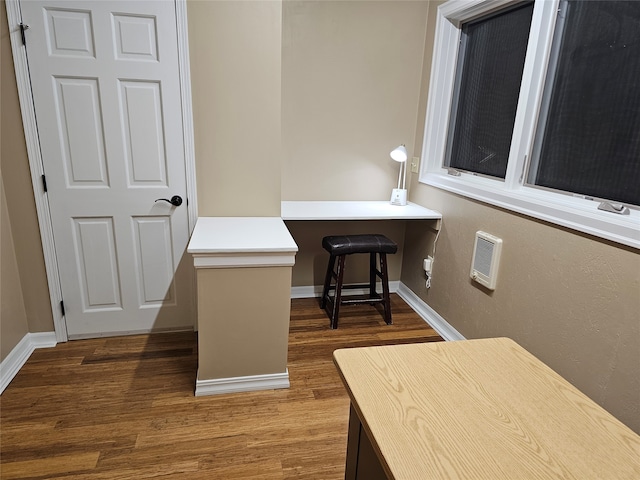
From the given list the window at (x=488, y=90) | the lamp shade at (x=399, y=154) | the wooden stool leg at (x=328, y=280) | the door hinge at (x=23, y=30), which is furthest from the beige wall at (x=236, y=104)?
the window at (x=488, y=90)

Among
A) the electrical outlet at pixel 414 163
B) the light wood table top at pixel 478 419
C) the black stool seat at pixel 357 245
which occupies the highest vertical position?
the electrical outlet at pixel 414 163

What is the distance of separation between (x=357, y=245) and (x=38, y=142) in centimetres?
203

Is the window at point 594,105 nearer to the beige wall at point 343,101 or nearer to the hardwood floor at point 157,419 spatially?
the beige wall at point 343,101

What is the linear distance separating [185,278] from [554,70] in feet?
8.10

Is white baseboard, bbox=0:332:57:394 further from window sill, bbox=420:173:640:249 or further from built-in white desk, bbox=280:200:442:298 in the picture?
window sill, bbox=420:173:640:249

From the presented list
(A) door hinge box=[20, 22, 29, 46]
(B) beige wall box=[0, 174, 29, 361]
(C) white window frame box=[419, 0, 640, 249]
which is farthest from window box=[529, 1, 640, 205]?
(B) beige wall box=[0, 174, 29, 361]

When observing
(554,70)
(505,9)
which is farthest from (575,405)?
(505,9)

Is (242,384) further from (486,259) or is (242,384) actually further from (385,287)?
(486,259)

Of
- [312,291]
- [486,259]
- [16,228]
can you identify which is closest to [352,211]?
[312,291]

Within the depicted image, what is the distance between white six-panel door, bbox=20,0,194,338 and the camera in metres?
2.17

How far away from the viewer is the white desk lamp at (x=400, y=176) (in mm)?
3066

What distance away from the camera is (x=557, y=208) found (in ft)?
6.20

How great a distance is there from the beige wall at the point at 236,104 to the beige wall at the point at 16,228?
0.94 m

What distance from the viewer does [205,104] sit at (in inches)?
92.0
